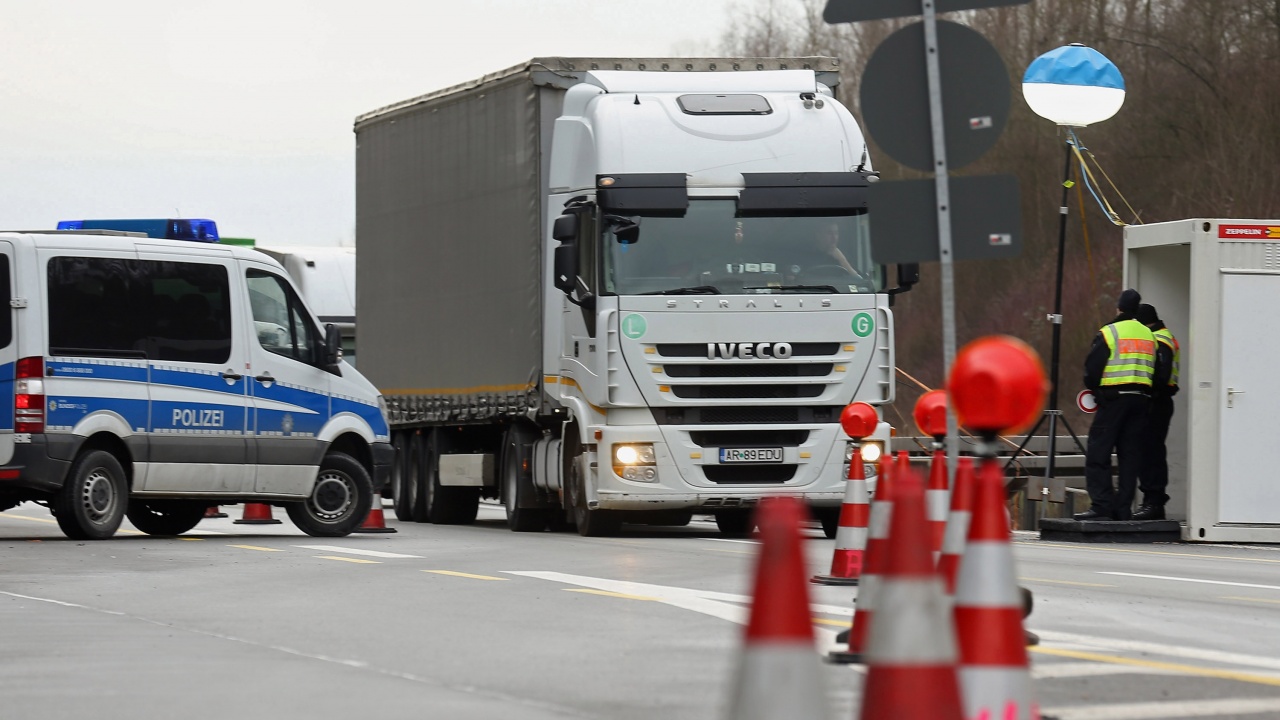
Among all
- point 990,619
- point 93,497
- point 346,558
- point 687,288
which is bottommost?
point 346,558

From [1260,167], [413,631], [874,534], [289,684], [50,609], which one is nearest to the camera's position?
[289,684]

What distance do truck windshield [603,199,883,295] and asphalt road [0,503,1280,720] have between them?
8.20ft

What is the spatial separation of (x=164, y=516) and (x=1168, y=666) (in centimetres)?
1410

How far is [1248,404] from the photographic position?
60.9 feet

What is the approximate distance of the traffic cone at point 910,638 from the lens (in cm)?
476

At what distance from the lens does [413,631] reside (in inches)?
397

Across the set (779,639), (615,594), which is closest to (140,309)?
(615,594)

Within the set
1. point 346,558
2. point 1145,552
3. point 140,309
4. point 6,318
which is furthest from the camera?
point 140,309

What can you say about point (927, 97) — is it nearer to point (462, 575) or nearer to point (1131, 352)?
point (462, 575)

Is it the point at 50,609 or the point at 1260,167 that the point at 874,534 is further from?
the point at 1260,167

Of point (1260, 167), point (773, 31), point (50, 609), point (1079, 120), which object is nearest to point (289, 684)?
point (50, 609)

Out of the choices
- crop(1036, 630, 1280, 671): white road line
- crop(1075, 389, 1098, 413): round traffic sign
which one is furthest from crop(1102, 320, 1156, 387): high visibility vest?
crop(1036, 630, 1280, 671): white road line

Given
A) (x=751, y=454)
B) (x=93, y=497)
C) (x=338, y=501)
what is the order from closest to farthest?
(x=93, y=497)
(x=751, y=454)
(x=338, y=501)

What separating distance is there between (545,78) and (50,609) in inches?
387
